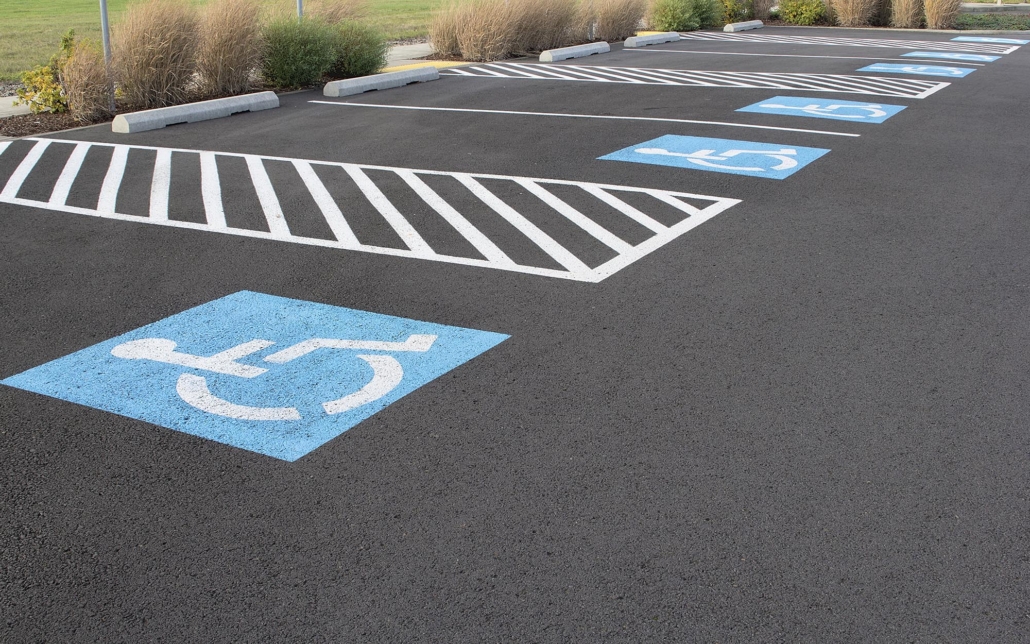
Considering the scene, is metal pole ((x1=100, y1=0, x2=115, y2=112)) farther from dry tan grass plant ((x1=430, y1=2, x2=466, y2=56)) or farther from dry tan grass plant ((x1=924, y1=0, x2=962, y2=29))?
dry tan grass plant ((x1=924, y1=0, x2=962, y2=29))

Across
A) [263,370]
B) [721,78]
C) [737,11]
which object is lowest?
[263,370]

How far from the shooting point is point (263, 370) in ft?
17.6

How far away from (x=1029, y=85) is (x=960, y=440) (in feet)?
48.5

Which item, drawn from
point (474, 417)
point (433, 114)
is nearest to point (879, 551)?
point (474, 417)

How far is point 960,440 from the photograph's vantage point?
179 inches

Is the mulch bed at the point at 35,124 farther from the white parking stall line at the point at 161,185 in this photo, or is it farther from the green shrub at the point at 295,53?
the green shrub at the point at 295,53

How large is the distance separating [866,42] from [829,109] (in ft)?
40.0

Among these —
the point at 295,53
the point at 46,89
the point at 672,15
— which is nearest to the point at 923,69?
the point at 672,15

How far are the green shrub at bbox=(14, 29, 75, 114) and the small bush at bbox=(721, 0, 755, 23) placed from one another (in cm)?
2222

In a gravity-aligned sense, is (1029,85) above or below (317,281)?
above

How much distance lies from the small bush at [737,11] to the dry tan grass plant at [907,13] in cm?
466

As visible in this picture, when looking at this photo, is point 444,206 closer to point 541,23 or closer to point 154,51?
point 154,51

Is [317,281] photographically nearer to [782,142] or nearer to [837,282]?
[837,282]

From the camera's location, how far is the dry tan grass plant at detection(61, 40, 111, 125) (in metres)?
13.6
